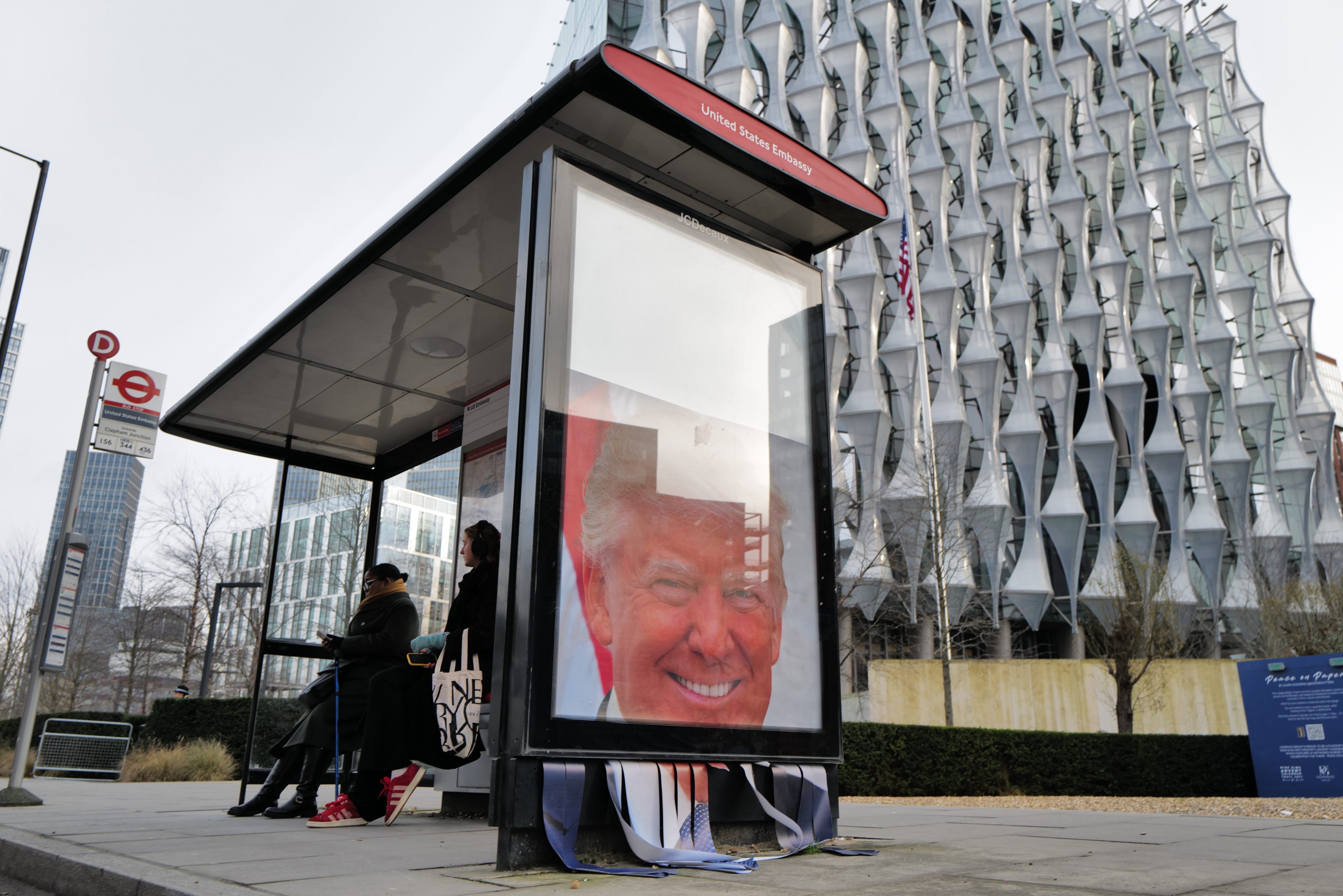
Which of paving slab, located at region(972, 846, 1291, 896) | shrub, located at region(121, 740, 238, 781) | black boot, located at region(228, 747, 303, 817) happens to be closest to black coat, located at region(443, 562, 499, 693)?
black boot, located at region(228, 747, 303, 817)

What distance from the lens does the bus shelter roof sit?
475cm

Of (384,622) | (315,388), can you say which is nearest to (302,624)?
(315,388)

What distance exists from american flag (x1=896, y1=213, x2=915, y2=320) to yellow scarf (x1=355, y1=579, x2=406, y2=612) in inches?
751

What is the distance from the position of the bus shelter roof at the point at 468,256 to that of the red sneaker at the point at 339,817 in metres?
3.10

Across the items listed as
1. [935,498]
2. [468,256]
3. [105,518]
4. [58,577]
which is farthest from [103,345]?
[105,518]

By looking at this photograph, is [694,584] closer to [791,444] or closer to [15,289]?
[791,444]

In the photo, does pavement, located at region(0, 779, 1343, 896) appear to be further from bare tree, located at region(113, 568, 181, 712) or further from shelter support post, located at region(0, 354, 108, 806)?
bare tree, located at region(113, 568, 181, 712)

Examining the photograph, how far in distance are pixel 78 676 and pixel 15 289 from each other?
85.2 ft

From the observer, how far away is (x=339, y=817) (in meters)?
5.70

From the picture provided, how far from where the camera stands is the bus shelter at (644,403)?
13.8 ft

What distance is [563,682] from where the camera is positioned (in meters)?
4.09

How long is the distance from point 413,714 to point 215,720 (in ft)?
44.8

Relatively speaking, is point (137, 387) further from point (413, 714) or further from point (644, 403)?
point (644, 403)

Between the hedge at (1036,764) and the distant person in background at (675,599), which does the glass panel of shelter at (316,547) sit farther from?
the hedge at (1036,764)
